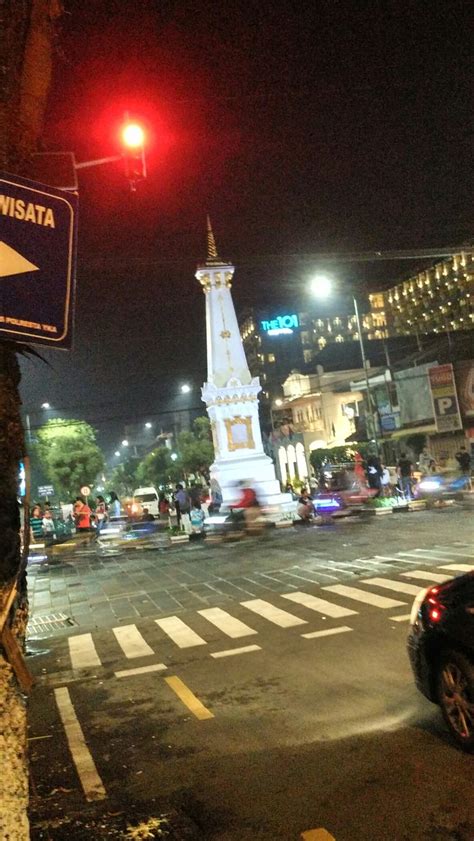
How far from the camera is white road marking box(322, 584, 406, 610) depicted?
9889mm

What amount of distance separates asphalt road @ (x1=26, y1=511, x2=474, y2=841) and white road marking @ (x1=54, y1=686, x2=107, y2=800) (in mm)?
20

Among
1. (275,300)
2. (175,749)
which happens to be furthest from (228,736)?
(275,300)

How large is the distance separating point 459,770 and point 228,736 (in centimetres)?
194

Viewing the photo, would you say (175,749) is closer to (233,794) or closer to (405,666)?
(233,794)

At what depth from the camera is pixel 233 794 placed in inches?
180

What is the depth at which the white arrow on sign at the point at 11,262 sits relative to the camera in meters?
2.95

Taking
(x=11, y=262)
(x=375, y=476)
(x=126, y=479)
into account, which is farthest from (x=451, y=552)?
(x=126, y=479)

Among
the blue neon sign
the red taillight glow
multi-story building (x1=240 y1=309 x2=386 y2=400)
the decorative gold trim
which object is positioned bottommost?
the red taillight glow

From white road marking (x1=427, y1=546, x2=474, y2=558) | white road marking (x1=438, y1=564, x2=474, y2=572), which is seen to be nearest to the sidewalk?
white road marking (x1=427, y1=546, x2=474, y2=558)

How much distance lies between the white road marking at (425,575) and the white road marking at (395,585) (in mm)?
368

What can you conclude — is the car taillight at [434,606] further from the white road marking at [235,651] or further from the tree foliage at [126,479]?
the tree foliage at [126,479]

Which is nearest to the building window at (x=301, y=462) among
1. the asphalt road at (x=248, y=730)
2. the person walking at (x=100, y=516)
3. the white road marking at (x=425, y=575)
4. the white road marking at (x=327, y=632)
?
the person walking at (x=100, y=516)

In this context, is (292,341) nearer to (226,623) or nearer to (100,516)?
(100,516)

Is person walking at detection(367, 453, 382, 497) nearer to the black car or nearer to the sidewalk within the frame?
the sidewalk
